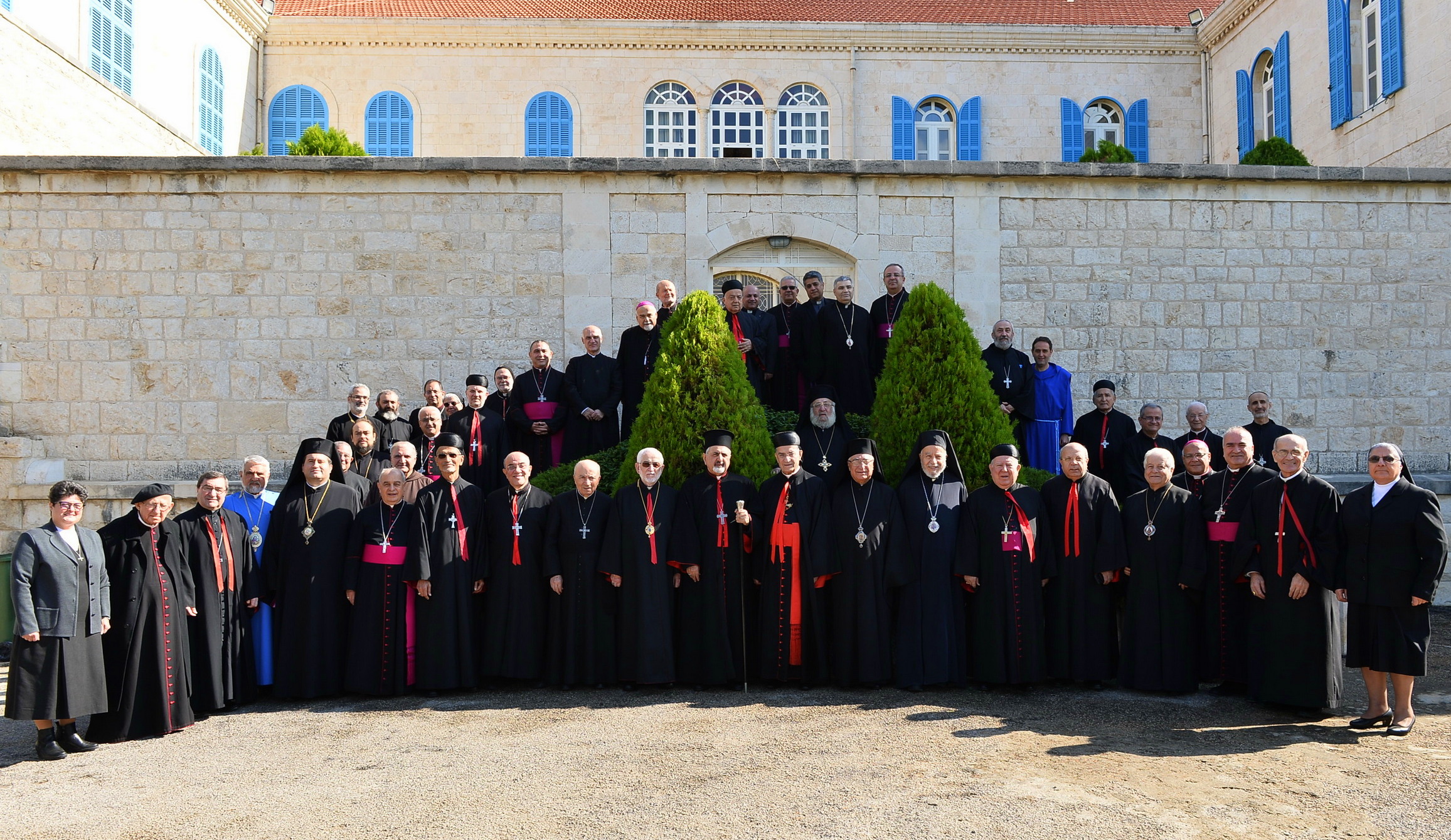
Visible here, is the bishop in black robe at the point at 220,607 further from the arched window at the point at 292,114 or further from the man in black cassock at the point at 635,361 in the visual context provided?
the arched window at the point at 292,114

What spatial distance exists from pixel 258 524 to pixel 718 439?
2.72m

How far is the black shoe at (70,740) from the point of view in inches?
201

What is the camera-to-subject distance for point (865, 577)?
238 inches

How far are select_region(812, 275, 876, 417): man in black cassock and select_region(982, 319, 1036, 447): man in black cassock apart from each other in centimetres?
91

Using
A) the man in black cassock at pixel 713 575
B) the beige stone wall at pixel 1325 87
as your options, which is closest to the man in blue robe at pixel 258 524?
the man in black cassock at pixel 713 575

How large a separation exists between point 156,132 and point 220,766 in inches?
542

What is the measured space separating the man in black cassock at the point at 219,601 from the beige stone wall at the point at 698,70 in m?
15.0

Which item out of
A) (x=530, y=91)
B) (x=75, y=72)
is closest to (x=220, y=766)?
(x=75, y=72)

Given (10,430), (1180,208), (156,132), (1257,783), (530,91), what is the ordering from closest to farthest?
(1257,783) < (10,430) < (1180,208) < (156,132) < (530,91)

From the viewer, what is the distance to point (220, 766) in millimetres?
4750

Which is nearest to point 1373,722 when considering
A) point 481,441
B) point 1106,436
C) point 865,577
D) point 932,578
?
point 932,578

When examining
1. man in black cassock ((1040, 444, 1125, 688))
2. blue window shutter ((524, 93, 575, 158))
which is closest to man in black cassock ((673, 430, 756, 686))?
man in black cassock ((1040, 444, 1125, 688))

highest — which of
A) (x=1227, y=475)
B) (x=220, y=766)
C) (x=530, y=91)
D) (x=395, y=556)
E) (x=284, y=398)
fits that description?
(x=530, y=91)

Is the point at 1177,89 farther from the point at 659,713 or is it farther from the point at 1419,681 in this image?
the point at 659,713
